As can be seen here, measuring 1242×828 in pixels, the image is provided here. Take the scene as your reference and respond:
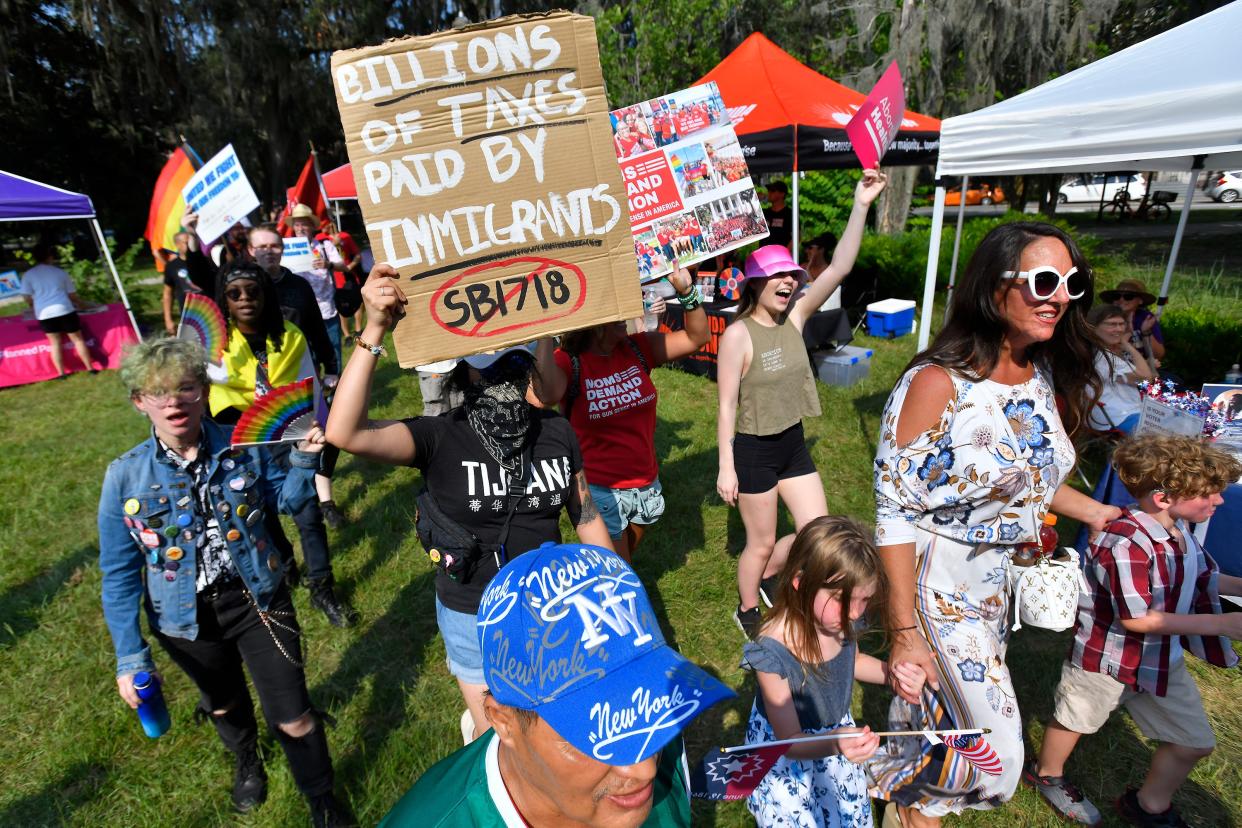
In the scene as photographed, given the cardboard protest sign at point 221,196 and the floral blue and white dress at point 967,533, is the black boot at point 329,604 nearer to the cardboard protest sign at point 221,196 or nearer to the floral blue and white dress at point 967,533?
the cardboard protest sign at point 221,196

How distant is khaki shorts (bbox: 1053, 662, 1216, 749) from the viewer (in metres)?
2.38

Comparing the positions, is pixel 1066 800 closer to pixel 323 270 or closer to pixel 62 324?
pixel 323 270

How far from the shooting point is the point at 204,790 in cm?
296

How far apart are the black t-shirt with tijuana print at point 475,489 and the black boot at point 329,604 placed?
208cm

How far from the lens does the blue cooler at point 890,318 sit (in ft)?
31.4

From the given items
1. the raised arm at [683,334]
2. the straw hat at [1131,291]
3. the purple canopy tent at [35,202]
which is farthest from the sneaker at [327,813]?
the purple canopy tent at [35,202]

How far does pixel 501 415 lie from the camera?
88.7 inches

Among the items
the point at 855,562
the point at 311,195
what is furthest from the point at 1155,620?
the point at 311,195

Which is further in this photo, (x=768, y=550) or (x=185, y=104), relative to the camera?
(x=185, y=104)

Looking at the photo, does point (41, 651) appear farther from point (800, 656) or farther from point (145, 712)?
point (800, 656)

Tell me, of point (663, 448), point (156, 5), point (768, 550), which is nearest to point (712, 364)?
point (663, 448)

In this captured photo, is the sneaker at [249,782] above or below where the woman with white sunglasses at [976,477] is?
below

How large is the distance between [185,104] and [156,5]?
12.6 ft

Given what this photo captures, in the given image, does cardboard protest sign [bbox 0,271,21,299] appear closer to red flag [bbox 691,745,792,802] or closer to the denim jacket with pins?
the denim jacket with pins
